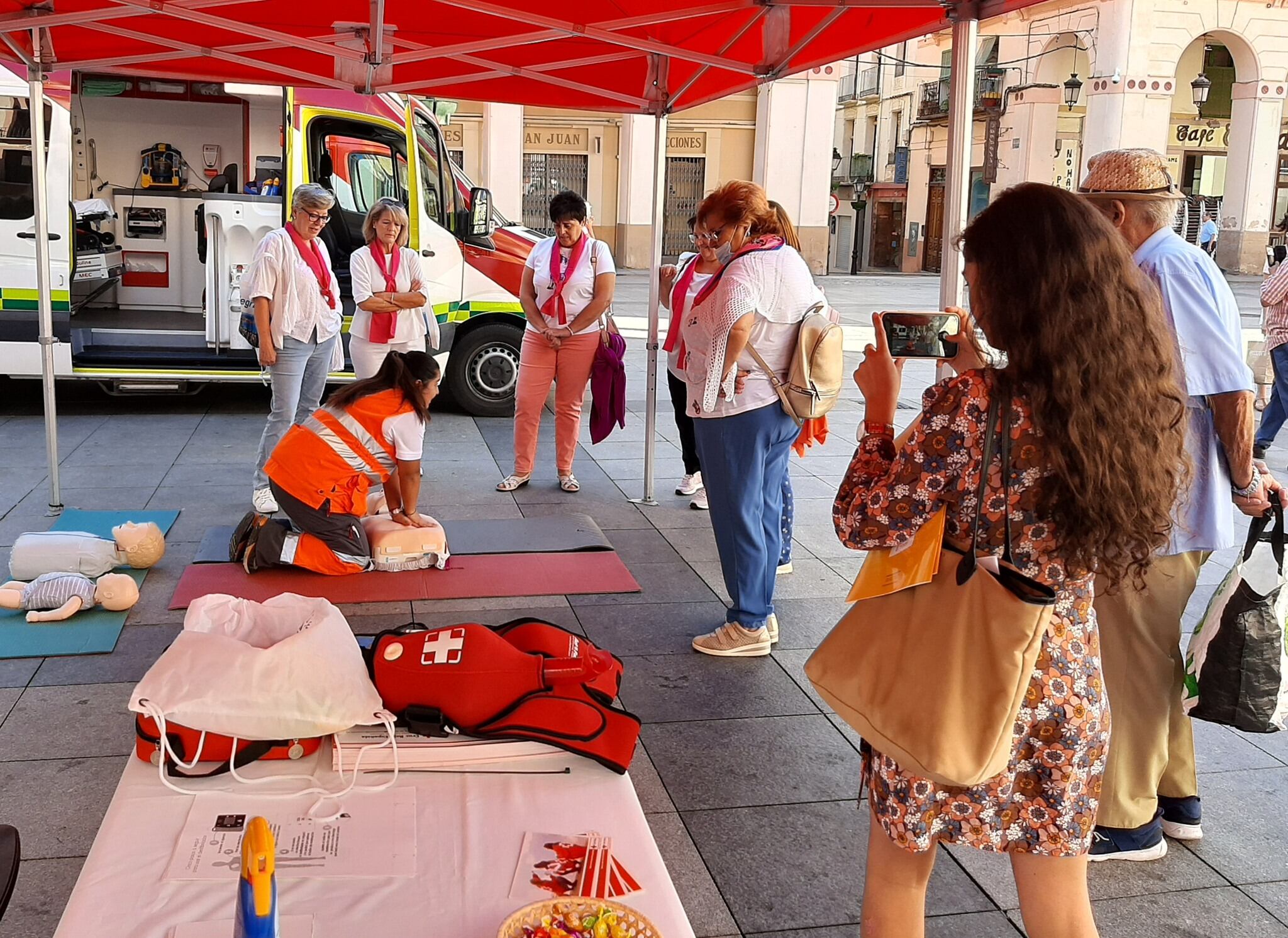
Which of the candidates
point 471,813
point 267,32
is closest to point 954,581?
point 471,813

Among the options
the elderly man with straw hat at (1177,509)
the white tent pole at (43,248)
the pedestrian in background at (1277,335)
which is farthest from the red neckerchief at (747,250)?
the pedestrian in background at (1277,335)

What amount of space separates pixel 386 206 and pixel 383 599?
3027mm

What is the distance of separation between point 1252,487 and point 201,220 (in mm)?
8724

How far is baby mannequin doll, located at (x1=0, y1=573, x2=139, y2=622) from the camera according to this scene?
4844mm

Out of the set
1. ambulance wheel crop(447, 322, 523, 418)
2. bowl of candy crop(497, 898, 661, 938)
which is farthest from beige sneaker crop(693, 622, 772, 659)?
ambulance wheel crop(447, 322, 523, 418)

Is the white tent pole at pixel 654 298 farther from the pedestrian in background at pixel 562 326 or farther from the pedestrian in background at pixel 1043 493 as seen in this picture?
the pedestrian in background at pixel 1043 493

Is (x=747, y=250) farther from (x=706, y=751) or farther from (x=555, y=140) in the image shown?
(x=555, y=140)

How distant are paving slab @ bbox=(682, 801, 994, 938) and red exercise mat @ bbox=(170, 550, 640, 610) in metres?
2.13

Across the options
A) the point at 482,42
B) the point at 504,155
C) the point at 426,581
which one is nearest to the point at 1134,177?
the point at 426,581

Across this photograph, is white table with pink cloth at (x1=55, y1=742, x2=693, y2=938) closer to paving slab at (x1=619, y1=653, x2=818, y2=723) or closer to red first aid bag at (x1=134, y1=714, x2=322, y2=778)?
red first aid bag at (x1=134, y1=714, x2=322, y2=778)

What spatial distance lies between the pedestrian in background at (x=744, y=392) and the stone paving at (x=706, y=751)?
31cm

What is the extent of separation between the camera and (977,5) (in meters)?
3.97

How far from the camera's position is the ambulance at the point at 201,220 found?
28.9 ft

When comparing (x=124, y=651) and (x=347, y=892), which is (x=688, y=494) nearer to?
(x=124, y=651)
